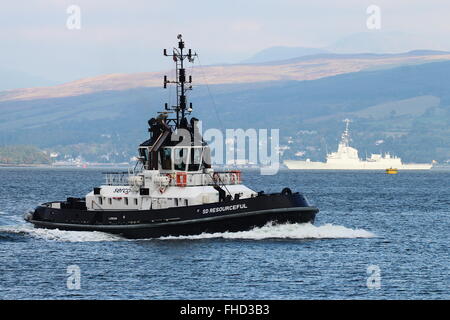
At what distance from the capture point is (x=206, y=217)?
150 feet

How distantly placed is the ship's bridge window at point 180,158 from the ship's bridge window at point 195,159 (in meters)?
0.31

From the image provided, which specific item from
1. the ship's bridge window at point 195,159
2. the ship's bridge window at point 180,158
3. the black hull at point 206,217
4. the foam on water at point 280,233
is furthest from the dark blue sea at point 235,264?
the ship's bridge window at point 180,158

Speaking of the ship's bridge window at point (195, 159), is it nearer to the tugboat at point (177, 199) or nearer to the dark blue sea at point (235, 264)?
the tugboat at point (177, 199)

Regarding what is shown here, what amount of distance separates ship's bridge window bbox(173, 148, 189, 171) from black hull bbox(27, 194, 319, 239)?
10.2 ft

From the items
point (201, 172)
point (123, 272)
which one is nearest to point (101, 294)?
Result: point (123, 272)

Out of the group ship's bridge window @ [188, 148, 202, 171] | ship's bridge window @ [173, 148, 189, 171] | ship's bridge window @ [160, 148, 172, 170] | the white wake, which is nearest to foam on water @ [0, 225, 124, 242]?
the white wake

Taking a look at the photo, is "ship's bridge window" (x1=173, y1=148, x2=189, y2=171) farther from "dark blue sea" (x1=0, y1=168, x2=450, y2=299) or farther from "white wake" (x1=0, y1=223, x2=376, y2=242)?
"dark blue sea" (x1=0, y1=168, x2=450, y2=299)

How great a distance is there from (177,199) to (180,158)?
249 cm

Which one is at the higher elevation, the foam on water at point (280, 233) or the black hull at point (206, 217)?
the black hull at point (206, 217)

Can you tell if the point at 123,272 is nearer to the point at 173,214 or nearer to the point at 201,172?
the point at 173,214

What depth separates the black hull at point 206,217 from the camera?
45.8 metres

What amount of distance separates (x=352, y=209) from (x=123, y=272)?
42.1 m

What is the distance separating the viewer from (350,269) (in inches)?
1561
